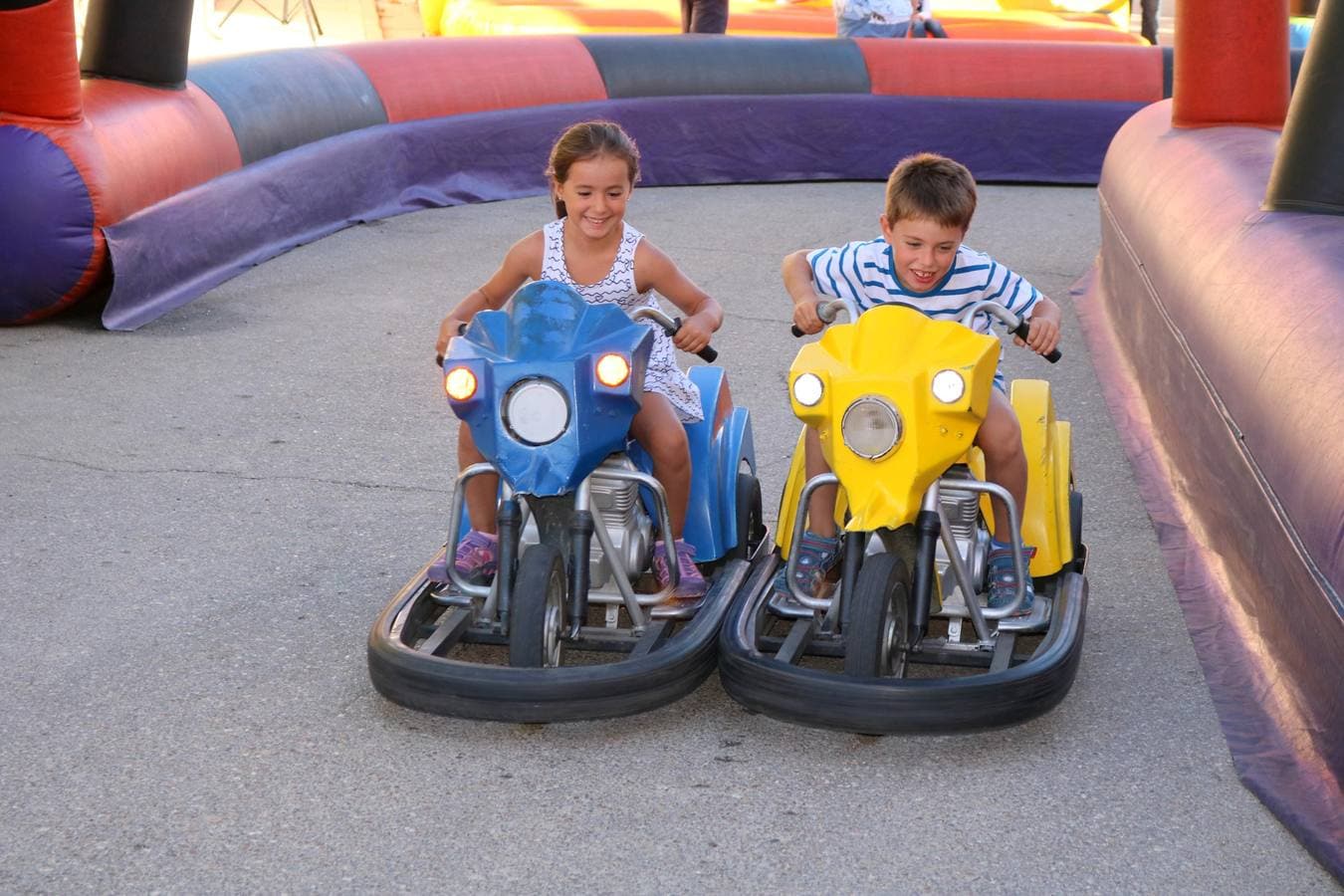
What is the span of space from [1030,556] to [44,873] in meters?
2.23

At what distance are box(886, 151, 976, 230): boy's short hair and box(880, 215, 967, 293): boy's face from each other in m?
0.02

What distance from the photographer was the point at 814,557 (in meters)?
3.81

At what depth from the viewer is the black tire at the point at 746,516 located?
4211mm

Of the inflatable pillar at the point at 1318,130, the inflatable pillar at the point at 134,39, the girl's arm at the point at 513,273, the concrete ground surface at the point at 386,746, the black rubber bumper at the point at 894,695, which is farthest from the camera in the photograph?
the inflatable pillar at the point at 134,39

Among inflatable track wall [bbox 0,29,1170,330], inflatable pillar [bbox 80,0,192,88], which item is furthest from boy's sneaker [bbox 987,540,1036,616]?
inflatable pillar [bbox 80,0,192,88]

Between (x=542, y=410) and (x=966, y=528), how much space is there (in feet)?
3.36

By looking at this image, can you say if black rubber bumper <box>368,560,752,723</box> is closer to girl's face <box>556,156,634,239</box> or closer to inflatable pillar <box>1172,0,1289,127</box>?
girl's face <box>556,156,634,239</box>

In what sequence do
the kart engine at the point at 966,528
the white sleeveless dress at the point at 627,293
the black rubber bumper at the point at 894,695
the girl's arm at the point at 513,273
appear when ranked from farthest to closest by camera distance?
1. the girl's arm at the point at 513,273
2. the white sleeveless dress at the point at 627,293
3. the kart engine at the point at 966,528
4. the black rubber bumper at the point at 894,695

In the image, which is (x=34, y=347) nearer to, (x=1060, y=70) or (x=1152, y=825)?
(x=1152, y=825)

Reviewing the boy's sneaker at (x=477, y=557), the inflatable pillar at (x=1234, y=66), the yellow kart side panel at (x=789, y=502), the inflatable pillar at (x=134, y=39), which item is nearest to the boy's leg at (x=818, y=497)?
the yellow kart side panel at (x=789, y=502)

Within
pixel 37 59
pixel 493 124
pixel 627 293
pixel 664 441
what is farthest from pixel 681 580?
pixel 493 124

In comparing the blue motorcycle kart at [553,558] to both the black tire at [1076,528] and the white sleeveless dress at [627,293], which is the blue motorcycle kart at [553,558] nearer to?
the white sleeveless dress at [627,293]

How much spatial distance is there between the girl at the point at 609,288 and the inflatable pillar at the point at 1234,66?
3.66 metres

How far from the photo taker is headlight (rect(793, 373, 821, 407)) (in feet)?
11.5
